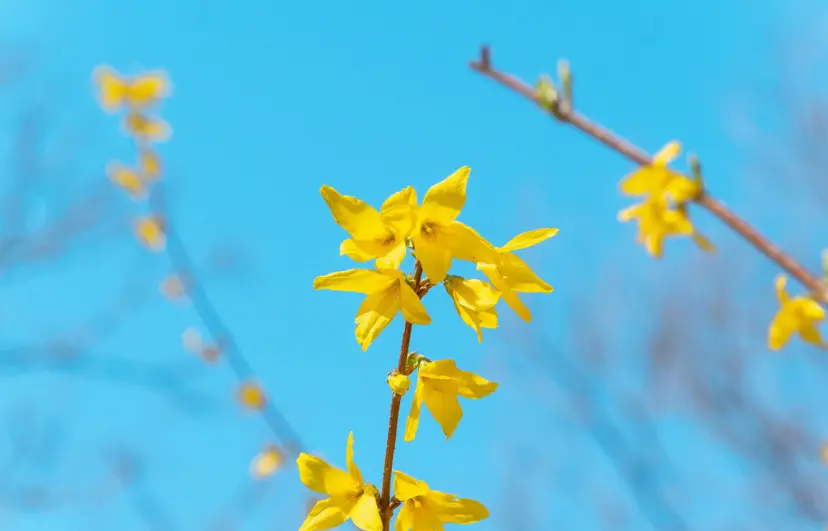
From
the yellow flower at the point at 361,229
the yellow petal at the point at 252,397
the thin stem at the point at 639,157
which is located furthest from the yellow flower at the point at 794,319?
the yellow petal at the point at 252,397

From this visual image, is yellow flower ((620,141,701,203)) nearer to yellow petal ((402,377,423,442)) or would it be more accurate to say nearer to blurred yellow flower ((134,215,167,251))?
yellow petal ((402,377,423,442))

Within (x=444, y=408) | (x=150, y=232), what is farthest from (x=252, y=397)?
(x=444, y=408)

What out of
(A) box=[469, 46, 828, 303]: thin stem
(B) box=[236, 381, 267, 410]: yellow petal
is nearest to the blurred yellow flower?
(B) box=[236, 381, 267, 410]: yellow petal

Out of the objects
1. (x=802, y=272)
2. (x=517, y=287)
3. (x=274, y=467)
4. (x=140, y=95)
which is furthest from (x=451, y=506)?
(x=140, y=95)

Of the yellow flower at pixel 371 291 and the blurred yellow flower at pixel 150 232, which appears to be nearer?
the yellow flower at pixel 371 291

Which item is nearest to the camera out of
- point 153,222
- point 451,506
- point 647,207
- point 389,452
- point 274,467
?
point 389,452

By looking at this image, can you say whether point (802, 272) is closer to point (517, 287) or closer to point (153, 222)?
point (517, 287)

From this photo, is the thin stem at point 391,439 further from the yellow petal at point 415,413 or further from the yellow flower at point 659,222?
the yellow flower at point 659,222
